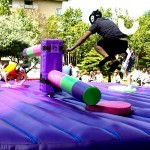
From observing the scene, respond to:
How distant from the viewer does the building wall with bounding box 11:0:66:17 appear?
33.0 meters

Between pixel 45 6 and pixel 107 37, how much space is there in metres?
29.6

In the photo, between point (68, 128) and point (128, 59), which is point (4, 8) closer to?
point (128, 59)

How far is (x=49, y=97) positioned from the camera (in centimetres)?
487

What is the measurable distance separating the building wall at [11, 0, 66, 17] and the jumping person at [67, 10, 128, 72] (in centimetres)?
2824

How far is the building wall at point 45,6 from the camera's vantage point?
3303cm

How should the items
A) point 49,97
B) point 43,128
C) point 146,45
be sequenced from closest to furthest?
point 43,128 → point 49,97 → point 146,45

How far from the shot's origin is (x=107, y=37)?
5.14m

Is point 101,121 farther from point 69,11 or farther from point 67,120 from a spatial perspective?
point 69,11

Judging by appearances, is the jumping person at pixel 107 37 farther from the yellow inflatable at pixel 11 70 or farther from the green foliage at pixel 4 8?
the green foliage at pixel 4 8

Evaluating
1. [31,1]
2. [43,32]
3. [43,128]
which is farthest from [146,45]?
[43,128]

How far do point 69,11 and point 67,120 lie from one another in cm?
2520

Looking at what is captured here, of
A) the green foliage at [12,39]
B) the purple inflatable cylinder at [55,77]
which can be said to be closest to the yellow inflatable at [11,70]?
the purple inflatable cylinder at [55,77]

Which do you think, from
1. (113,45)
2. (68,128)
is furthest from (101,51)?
(68,128)

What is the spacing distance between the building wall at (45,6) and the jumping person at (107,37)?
28.2 m
